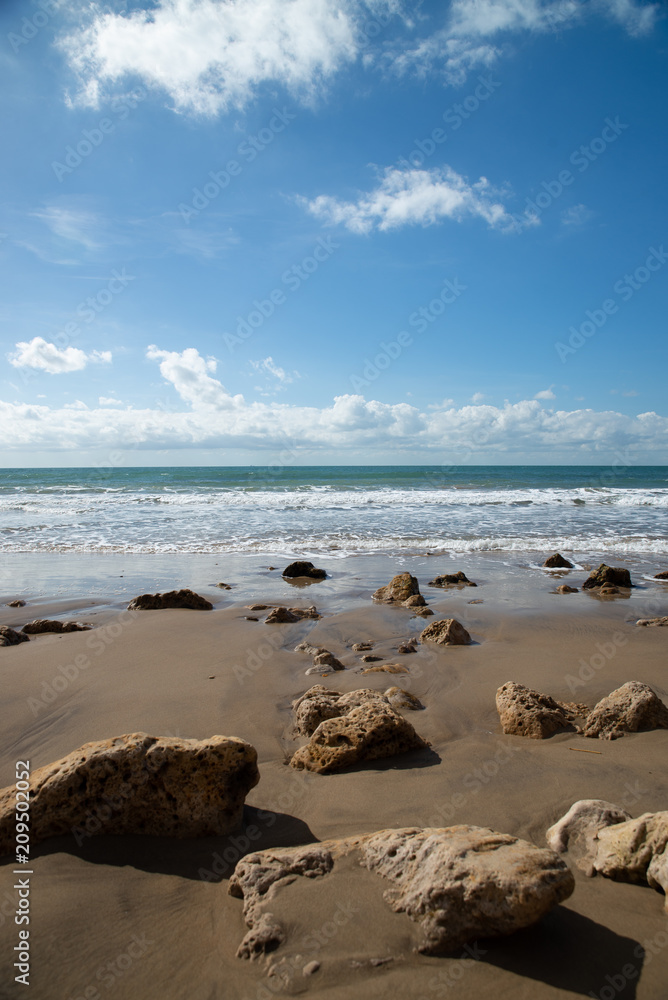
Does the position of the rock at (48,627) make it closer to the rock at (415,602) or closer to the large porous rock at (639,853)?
the rock at (415,602)

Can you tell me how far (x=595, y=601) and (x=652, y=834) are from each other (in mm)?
6220

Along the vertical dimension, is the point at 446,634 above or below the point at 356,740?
below

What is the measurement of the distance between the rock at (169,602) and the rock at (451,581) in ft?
12.7

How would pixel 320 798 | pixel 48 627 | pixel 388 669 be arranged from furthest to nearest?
1. pixel 48 627
2. pixel 388 669
3. pixel 320 798

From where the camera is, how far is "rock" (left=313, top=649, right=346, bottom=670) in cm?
512

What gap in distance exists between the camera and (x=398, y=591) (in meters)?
7.86

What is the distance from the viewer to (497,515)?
65.3ft

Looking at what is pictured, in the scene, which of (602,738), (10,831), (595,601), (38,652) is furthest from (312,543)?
(10,831)

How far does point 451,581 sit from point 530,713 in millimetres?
5318

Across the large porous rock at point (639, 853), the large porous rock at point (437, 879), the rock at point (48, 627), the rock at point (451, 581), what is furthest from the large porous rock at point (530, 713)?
the rock at point (48, 627)

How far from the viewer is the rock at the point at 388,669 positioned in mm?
4984

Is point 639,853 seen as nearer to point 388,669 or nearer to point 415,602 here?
point 388,669

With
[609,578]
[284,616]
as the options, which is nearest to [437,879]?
[284,616]

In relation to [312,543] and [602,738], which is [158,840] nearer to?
[602,738]
